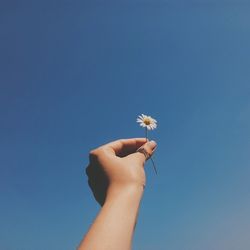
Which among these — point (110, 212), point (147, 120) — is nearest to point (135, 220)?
point (110, 212)

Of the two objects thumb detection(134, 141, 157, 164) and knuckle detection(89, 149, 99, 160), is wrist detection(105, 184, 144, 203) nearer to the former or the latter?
knuckle detection(89, 149, 99, 160)

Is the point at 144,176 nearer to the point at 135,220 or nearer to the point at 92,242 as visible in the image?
the point at 135,220

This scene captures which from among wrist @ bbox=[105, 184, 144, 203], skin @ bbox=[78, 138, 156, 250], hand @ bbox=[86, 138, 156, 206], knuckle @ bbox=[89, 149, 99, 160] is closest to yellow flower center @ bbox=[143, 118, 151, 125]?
skin @ bbox=[78, 138, 156, 250]

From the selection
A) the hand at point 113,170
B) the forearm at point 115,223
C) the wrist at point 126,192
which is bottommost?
the forearm at point 115,223

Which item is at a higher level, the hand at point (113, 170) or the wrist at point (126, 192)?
the hand at point (113, 170)

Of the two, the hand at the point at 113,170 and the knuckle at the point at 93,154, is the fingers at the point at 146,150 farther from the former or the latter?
the knuckle at the point at 93,154

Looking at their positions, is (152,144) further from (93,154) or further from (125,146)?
(93,154)

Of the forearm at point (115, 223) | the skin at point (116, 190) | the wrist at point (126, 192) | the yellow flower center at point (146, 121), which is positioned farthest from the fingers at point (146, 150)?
the yellow flower center at point (146, 121)

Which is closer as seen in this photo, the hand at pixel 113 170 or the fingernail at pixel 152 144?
the hand at pixel 113 170

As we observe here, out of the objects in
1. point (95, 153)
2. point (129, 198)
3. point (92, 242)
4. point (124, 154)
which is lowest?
point (92, 242)
